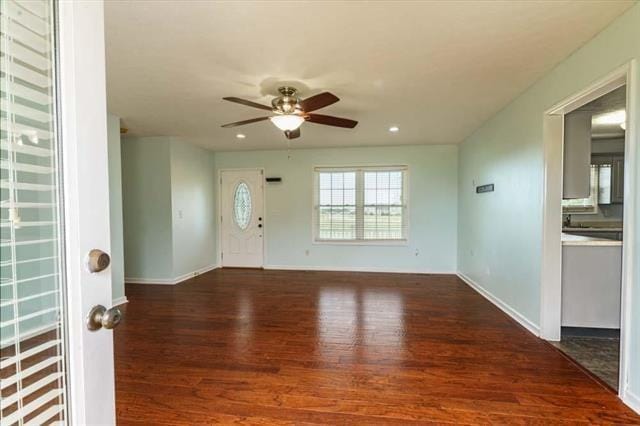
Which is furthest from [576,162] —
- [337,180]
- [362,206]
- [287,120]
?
[337,180]

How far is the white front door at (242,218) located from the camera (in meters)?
6.47

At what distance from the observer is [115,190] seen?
160 inches

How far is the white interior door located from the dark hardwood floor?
1418mm

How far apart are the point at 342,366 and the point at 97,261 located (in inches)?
84.4

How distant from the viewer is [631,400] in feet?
6.31

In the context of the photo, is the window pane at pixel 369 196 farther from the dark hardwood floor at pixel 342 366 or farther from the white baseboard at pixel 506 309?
the dark hardwood floor at pixel 342 366

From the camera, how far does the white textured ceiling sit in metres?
1.91

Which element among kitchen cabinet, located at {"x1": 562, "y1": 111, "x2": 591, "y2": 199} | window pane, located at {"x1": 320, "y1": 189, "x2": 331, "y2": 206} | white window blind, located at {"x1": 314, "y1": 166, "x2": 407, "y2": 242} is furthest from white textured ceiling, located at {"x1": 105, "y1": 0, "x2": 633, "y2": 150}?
window pane, located at {"x1": 320, "y1": 189, "x2": 331, "y2": 206}

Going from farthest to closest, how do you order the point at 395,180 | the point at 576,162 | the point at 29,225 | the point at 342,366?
1. the point at 395,180
2. the point at 576,162
3. the point at 342,366
4. the point at 29,225

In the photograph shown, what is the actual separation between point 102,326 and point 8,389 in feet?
0.65

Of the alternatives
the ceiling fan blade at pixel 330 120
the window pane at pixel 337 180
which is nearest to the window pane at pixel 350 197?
the window pane at pixel 337 180

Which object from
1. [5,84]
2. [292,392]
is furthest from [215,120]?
[5,84]

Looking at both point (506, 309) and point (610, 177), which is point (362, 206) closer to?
point (506, 309)

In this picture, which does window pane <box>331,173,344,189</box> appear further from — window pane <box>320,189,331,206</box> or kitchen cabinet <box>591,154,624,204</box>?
kitchen cabinet <box>591,154,624,204</box>
